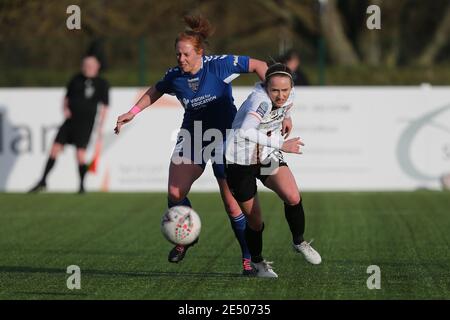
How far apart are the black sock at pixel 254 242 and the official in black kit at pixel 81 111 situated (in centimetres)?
963

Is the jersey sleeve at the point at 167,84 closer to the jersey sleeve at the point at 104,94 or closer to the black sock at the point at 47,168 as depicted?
the jersey sleeve at the point at 104,94

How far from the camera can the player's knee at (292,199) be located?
31.0 ft

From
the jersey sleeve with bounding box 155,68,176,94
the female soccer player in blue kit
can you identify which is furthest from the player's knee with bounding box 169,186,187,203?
the jersey sleeve with bounding box 155,68,176,94

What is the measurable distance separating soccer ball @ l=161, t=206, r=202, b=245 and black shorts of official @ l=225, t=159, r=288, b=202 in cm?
42

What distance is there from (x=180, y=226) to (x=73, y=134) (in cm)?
1000

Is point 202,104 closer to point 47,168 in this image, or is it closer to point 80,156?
point 80,156

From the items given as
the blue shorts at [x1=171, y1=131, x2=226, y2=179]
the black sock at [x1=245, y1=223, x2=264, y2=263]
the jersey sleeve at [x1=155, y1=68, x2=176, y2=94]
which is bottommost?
the black sock at [x1=245, y1=223, x2=264, y2=263]

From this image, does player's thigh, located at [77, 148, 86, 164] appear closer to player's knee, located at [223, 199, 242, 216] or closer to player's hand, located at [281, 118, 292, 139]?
player's knee, located at [223, 199, 242, 216]

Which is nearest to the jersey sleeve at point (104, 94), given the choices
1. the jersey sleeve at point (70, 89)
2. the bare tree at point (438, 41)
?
the jersey sleeve at point (70, 89)

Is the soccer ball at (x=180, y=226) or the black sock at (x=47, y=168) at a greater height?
the soccer ball at (x=180, y=226)

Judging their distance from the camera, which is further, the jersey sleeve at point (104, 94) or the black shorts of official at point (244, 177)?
the jersey sleeve at point (104, 94)

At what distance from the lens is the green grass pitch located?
8836 millimetres

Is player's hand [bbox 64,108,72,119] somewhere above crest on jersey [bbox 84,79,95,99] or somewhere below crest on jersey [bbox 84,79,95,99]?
below
